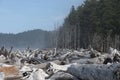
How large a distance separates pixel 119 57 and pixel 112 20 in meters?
60.1

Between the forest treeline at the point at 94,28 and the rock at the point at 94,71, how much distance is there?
4748 cm

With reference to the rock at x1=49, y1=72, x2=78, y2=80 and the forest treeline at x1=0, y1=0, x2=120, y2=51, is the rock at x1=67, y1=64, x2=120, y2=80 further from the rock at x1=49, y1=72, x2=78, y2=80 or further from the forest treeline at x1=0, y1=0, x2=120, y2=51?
the forest treeline at x1=0, y1=0, x2=120, y2=51

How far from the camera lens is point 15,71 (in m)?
10.2

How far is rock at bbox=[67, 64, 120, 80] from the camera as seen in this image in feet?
28.0

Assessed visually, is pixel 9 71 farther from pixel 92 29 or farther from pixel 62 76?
pixel 92 29

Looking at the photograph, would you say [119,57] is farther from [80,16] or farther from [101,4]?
[80,16]

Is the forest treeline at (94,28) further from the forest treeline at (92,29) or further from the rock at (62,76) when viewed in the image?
the rock at (62,76)

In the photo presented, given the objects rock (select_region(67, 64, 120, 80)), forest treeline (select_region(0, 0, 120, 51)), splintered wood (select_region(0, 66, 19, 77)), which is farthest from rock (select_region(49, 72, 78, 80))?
forest treeline (select_region(0, 0, 120, 51))

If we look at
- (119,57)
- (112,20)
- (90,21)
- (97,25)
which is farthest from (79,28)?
(119,57)

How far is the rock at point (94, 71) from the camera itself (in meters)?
8.52

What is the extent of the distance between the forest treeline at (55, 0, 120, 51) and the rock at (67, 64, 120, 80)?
4748cm

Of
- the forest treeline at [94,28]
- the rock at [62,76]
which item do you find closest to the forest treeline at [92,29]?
the forest treeline at [94,28]

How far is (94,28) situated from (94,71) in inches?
3170

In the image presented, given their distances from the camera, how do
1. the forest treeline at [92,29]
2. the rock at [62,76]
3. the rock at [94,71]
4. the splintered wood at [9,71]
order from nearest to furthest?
the rock at [94,71]
the splintered wood at [9,71]
the rock at [62,76]
the forest treeline at [92,29]
